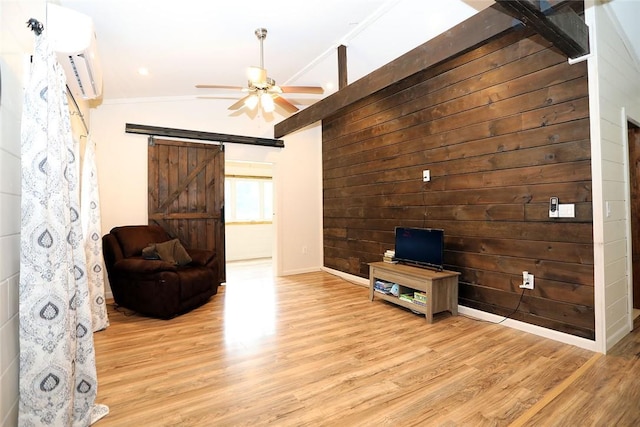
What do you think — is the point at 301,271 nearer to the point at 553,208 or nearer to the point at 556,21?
the point at 553,208

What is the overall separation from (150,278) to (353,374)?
2.41 meters

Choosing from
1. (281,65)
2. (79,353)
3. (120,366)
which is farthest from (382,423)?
(281,65)

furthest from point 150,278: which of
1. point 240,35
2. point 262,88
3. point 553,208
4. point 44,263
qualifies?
point 553,208

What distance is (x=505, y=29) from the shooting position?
2287 mm

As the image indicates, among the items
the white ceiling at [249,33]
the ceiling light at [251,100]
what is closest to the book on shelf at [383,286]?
the ceiling light at [251,100]

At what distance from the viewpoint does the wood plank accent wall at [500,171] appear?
2.49 meters

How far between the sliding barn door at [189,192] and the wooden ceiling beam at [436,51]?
2.16 meters

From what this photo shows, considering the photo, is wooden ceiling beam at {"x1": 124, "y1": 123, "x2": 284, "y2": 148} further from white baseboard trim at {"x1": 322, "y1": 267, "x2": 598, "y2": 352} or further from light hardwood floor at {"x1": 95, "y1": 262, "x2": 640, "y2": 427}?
white baseboard trim at {"x1": 322, "y1": 267, "x2": 598, "y2": 352}

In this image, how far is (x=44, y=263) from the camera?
139 cm

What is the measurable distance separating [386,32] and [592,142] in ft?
6.95

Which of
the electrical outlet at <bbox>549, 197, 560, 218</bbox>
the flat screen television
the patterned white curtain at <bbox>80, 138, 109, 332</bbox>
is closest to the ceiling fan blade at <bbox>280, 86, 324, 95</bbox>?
the flat screen television

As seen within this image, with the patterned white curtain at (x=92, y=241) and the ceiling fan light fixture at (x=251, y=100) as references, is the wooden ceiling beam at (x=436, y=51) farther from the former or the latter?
the patterned white curtain at (x=92, y=241)

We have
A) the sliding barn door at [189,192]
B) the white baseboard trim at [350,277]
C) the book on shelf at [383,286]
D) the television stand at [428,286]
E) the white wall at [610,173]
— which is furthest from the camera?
the white baseboard trim at [350,277]

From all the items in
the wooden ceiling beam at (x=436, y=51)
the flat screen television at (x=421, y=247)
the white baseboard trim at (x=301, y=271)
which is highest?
the wooden ceiling beam at (x=436, y=51)
